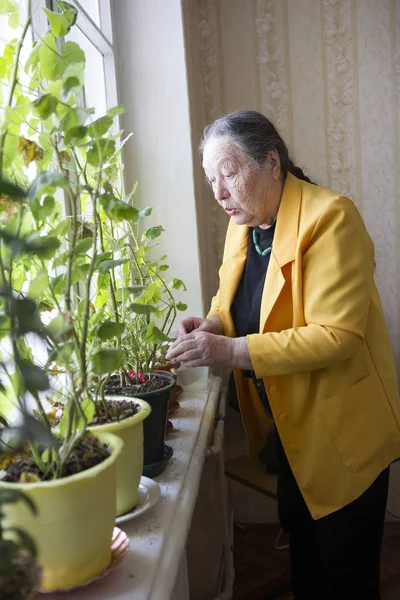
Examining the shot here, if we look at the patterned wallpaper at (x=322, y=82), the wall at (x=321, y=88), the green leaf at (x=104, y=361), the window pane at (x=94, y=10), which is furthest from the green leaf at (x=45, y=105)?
the patterned wallpaper at (x=322, y=82)

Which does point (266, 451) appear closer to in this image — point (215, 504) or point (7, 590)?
point (215, 504)

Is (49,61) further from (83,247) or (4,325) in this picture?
(4,325)

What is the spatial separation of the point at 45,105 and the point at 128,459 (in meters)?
0.55

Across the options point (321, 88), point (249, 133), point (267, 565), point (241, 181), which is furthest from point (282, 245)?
point (267, 565)

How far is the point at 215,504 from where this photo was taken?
6.60 feet

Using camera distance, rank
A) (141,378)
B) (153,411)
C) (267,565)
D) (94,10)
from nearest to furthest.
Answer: (153,411) → (141,378) → (94,10) → (267,565)

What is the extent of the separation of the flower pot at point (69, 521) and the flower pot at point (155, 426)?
0.39 metres

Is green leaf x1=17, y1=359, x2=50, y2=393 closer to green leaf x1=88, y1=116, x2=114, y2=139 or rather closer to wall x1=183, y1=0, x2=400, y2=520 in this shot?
green leaf x1=88, y1=116, x2=114, y2=139

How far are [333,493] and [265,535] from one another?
1160 millimetres

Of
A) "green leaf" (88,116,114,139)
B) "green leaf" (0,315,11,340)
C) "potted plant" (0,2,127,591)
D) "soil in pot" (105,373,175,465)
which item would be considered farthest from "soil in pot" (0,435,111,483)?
"green leaf" (88,116,114,139)

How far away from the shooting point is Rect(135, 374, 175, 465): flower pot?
1207 mm

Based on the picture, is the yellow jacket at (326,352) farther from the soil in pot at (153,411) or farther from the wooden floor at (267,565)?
the wooden floor at (267,565)

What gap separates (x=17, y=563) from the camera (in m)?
0.60

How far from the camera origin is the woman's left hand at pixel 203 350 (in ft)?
4.61
